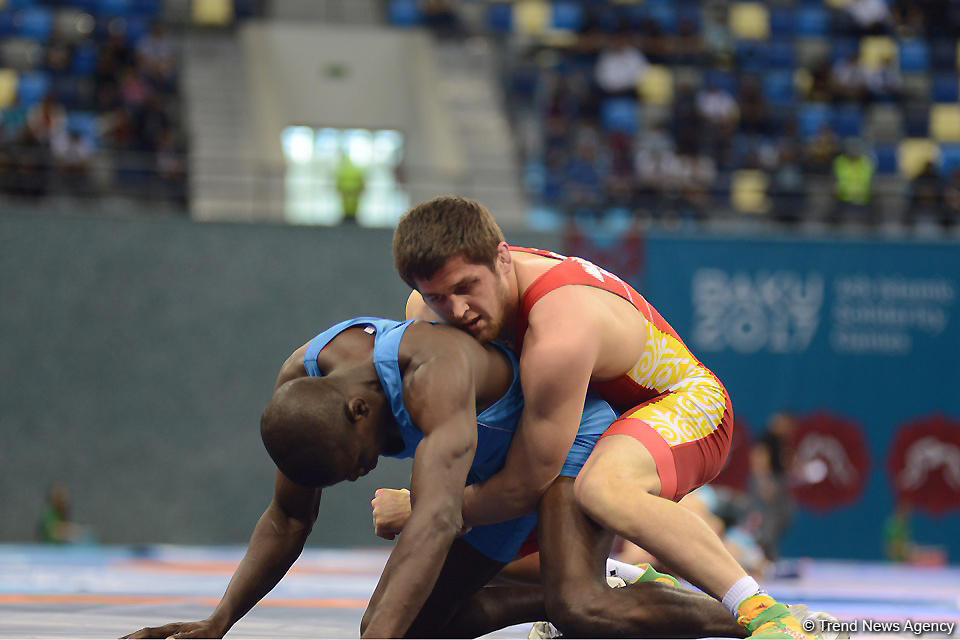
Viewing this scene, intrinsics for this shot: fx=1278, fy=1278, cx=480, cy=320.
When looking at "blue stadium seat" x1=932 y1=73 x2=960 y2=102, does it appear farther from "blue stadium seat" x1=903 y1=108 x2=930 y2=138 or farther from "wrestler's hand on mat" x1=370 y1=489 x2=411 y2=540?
"wrestler's hand on mat" x1=370 y1=489 x2=411 y2=540

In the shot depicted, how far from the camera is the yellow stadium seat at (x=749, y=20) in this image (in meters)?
14.4

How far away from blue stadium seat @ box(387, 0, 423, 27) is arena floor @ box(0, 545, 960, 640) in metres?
6.31

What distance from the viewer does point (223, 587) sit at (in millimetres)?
5934

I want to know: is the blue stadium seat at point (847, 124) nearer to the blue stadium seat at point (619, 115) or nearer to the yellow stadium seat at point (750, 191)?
the yellow stadium seat at point (750, 191)

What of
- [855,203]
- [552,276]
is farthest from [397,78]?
[552,276]

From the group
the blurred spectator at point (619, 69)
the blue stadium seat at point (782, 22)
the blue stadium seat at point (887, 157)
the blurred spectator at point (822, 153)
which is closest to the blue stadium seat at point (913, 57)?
the blue stadium seat at point (782, 22)

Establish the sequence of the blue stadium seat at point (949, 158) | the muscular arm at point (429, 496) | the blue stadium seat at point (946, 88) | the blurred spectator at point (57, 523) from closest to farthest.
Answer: the muscular arm at point (429, 496) < the blurred spectator at point (57, 523) < the blue stadium seat at point (949, 158) < the blue stadium seat at point (946, 88)

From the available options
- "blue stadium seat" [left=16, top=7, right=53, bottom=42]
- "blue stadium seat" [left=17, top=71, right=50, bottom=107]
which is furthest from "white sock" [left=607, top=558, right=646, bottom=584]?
"blue stadium seat" [left=16, top=7, right=53, bottom=42]

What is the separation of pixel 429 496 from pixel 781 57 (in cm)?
1216

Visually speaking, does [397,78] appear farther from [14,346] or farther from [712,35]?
[14,346]

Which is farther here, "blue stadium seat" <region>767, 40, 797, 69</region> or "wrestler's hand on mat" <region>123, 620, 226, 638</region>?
"blue stadium seat" <region>767, 40, 797, 69</region>

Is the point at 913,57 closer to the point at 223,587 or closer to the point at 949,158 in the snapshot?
the point at 949,158

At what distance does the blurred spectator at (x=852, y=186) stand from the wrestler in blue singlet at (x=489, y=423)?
8.60 meters

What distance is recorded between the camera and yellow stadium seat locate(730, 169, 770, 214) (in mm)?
11398
